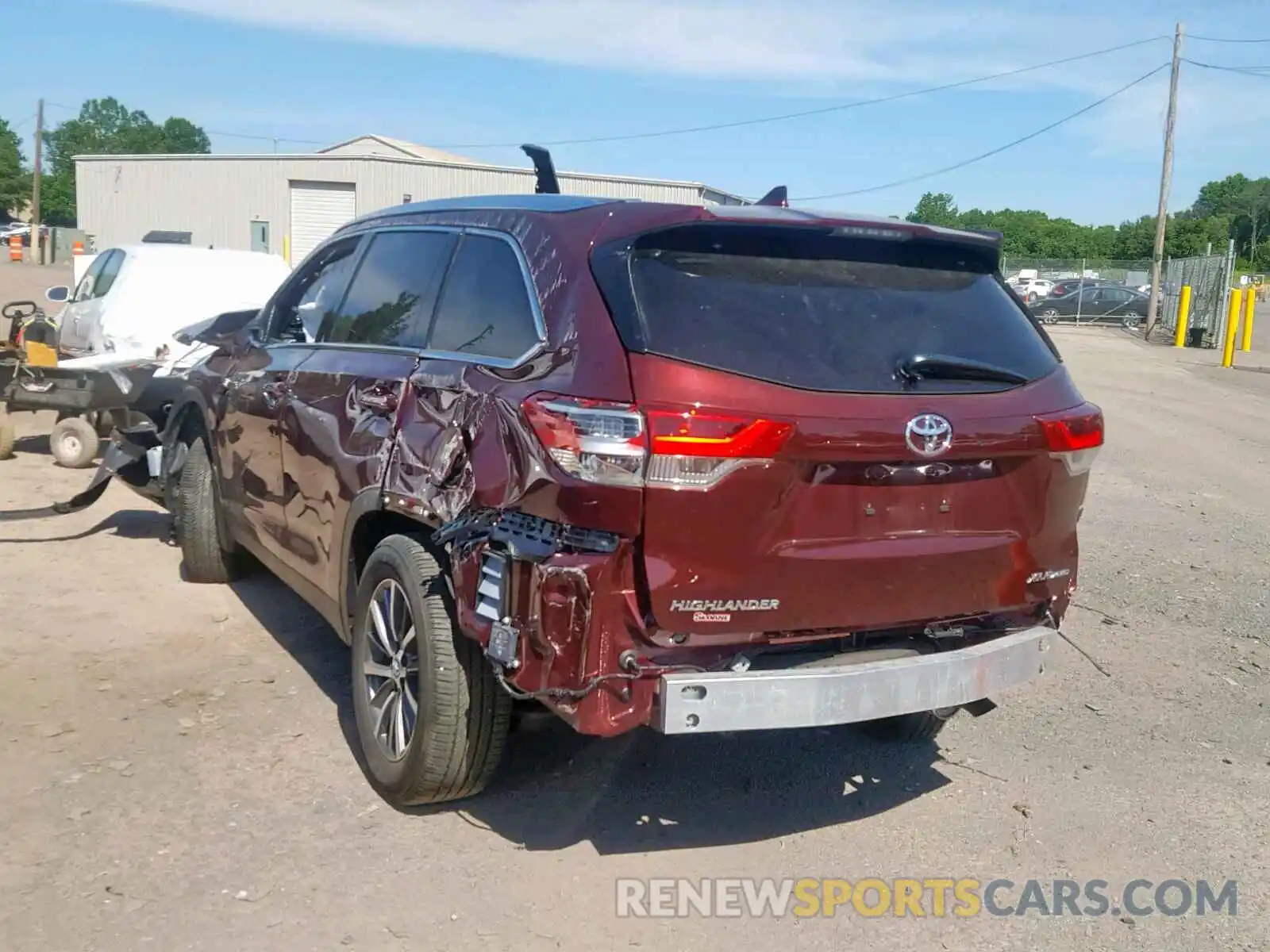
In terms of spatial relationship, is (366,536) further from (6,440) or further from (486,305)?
(6,440)

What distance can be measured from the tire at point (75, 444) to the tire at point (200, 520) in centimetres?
401

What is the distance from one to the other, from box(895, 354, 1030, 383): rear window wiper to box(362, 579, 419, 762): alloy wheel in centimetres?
168

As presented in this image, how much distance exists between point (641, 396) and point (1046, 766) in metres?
2.44

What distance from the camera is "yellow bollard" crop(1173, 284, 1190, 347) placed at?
29375 mm

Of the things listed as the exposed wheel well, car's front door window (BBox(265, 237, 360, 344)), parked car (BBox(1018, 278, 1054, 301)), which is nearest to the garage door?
parked car (BBox(1018, 278, 1054, 301))

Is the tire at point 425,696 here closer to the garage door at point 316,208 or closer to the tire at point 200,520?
the tire at point 200,520

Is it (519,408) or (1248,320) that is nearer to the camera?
(519,408)

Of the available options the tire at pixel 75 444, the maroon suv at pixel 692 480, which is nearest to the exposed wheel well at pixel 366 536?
the maroon suv at pixel 692 480

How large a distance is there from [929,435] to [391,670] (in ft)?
6.25

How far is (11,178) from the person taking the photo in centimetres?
9669

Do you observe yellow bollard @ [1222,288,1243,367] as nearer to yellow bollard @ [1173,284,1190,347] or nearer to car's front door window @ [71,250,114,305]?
yellow bollard @ [1173,284,1190,347]

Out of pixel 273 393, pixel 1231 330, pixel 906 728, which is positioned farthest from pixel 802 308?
pixel 1231 330

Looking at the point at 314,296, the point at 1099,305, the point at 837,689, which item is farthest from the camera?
the point at 1099,305

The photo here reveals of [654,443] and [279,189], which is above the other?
[279,189]
